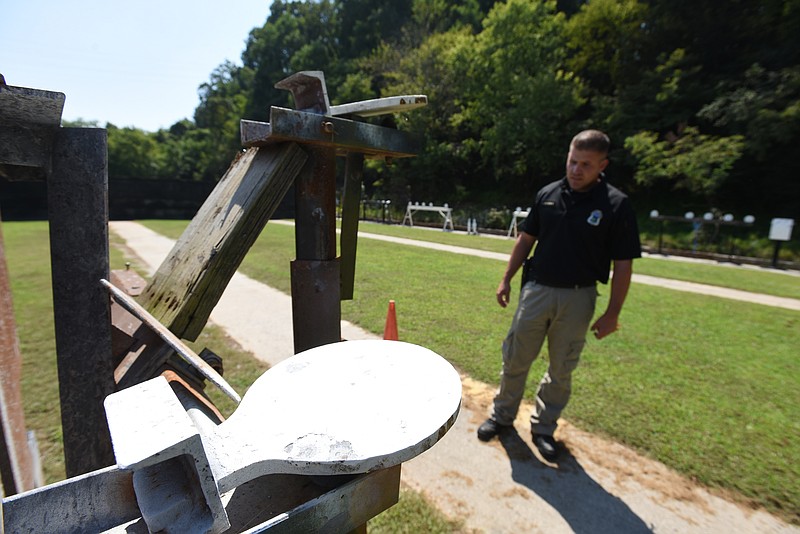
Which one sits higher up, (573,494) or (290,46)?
(290,46)

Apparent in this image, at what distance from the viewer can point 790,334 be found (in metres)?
4.83

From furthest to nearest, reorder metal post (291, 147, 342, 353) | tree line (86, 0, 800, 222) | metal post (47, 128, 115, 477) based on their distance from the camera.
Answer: tree line (86, 0, 800, 222), metal post (291, 147, 342, 353), metal post (47, 128, 115, 477)

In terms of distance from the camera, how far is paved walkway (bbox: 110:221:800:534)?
1.95 meters

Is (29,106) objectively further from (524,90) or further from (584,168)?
(524,90)

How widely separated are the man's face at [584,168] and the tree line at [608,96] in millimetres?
15283

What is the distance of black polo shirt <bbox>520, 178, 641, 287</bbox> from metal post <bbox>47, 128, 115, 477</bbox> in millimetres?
2241

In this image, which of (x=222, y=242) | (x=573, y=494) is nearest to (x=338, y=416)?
(x=222, y=242)

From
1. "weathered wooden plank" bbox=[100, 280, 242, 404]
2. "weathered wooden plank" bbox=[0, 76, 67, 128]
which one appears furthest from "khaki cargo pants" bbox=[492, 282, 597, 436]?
"weathered wooden plank" bbox=[0, 76, 67, 128]

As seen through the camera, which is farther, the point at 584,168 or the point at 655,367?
the point at 655,367

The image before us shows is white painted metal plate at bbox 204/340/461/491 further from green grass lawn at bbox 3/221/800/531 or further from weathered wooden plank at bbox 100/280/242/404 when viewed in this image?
green grass lawn at bbox 3/221/800/531

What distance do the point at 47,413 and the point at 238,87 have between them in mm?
61037

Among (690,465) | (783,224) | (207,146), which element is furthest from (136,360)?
(207,146)

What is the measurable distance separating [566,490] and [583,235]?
56.8 inches

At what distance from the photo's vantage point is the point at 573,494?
2.15 m
